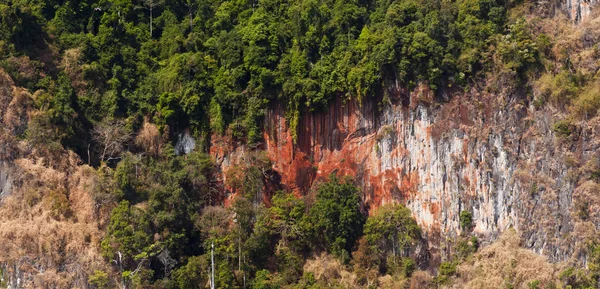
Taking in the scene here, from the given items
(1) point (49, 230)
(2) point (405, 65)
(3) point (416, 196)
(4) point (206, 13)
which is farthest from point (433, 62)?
(1) point (49, 230)

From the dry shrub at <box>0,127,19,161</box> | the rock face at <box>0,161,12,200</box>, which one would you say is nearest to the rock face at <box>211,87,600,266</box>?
the dry shrub at <box>0,127,19,161</box>

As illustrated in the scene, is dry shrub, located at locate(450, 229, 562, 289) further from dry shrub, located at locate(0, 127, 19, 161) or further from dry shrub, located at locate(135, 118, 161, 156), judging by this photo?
dry shrub, located at locate(0, 127, 19, 161)

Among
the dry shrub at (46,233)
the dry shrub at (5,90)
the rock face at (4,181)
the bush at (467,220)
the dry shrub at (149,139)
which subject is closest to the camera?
the dry shrub at (46,233)

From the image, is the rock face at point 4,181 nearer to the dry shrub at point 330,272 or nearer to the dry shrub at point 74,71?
the dry shrub at point 74,71

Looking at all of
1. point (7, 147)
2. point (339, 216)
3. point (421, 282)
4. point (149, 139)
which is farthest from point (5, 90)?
point (421, 282)

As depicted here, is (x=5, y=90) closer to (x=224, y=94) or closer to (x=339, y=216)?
(x=224, y=94)

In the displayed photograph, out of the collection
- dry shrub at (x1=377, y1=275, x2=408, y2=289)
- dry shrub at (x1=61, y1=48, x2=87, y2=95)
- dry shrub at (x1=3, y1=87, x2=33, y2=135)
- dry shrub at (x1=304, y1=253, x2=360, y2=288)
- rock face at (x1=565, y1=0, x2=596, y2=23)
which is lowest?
dry shrub at (x1=377, y1=275, x2=408, y2=289)

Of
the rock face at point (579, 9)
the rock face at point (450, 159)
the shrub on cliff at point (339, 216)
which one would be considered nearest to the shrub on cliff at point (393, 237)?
the shrub on cliff at point (339, 216)
